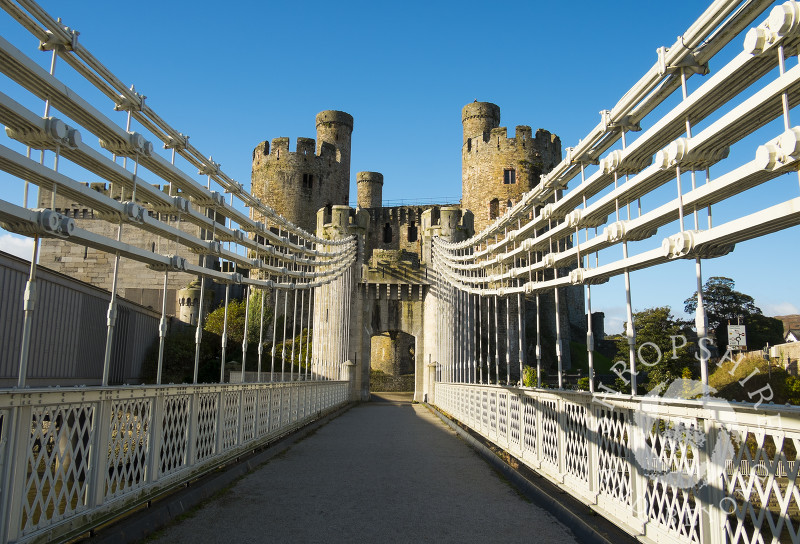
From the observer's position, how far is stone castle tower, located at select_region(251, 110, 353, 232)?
44375mm

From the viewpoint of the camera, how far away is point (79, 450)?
149 inches

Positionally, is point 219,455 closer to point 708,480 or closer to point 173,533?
point 173,533

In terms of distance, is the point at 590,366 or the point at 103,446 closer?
the point at 103,446

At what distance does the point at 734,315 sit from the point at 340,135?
31.2 metres

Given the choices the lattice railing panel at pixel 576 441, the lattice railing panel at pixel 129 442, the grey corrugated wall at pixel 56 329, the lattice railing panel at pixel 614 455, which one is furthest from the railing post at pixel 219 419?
the grey corrugated wall at pixel 56 329

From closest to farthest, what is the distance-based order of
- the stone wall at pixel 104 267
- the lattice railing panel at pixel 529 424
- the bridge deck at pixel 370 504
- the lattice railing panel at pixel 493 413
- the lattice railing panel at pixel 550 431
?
the bridge deck at pixel 370 504 → the lattice railing panel at pixel 550 431 → the lattice railing panel at pixel 529 424 → the lattice railing panel at pixel 493 413 → the stone wall at pixel 104 267

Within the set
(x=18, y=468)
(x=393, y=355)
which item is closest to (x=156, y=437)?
(x=18, y=468)

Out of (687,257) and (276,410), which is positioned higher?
(687,257)

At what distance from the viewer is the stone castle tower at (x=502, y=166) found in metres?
37.9

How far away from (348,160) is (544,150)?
55.1 feet

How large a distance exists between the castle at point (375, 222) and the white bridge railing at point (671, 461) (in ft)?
52.9

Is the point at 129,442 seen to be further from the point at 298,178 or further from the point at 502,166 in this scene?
the point at 298,178

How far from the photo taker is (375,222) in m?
45.3

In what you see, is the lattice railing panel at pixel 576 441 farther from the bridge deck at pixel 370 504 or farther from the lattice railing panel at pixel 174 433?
the lattice railing panel at pixel 174 433
